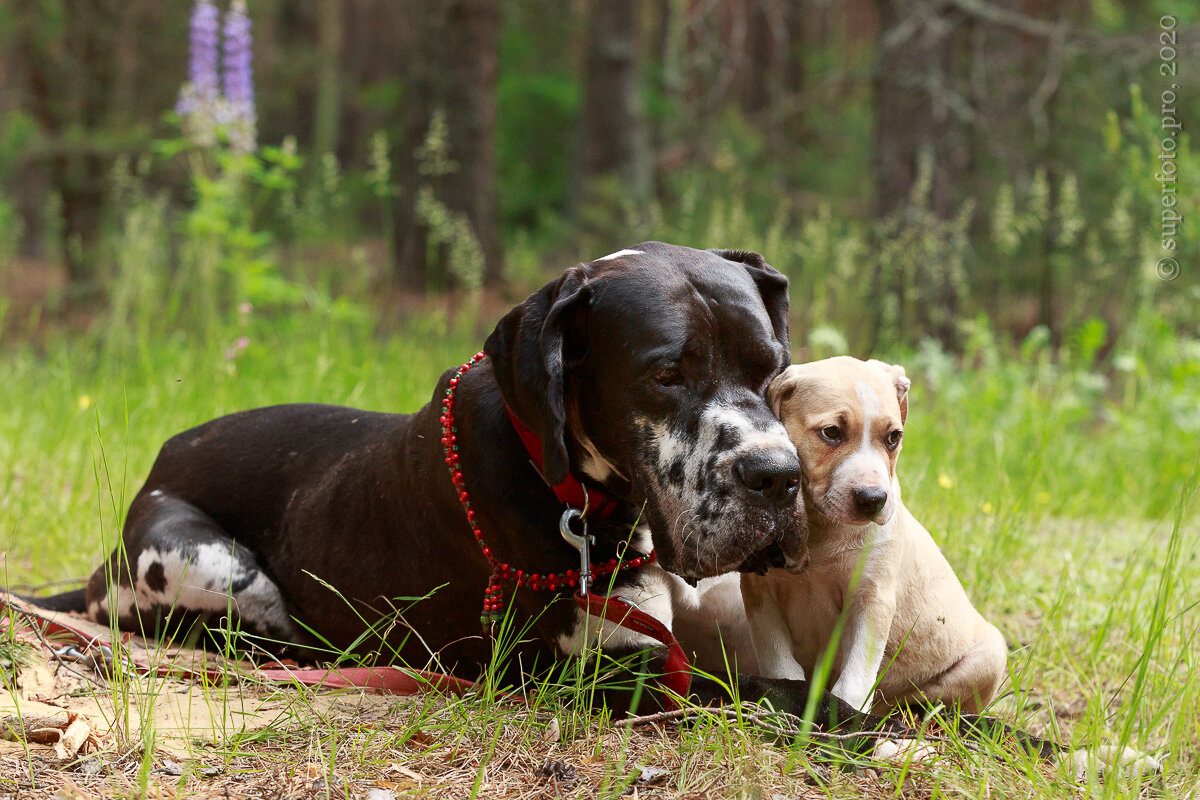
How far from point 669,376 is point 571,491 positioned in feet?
1.32

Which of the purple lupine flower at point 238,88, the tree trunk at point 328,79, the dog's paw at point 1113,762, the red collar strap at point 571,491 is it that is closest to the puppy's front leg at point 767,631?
the red collar strap at point 571,491

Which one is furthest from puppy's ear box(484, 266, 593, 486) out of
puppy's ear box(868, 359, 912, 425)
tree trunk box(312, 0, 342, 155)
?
tree trunk box(312, 0, 342, 155)

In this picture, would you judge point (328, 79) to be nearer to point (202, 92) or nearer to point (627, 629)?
point (202, 92)

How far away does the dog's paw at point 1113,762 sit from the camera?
2.06m

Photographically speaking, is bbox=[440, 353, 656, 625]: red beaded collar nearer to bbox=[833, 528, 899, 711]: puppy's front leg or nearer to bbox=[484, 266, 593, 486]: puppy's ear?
bbox=[484, 266, 593, 486]: puppy's ear

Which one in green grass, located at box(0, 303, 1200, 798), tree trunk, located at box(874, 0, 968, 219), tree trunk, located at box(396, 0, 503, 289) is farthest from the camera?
tree trunk, located at box(396, 0, 503, 289)

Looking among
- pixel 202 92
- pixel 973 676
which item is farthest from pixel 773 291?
pixel 202 92

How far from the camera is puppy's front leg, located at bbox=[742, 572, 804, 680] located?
266 centimetres

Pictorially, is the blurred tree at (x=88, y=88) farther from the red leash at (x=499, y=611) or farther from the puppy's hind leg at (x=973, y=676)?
the puppy's hind leg at (x=973, y=676)

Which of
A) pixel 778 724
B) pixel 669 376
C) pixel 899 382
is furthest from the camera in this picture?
pixel 899 382

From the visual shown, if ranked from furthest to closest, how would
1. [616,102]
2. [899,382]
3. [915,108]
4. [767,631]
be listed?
[616,102], [915,108], [767,631], [899,382]

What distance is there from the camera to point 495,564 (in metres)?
2.78

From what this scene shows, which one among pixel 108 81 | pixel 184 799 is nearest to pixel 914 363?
pixel 184 799

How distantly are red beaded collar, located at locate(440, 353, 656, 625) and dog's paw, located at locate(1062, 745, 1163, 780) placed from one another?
3.52 feet
